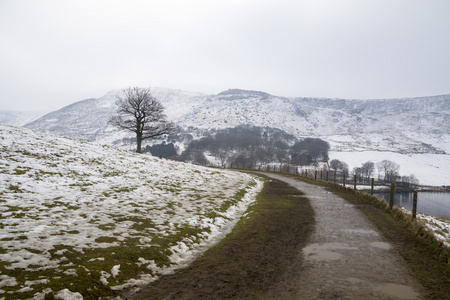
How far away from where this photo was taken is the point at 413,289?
677cm

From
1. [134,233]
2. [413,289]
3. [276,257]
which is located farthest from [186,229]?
[413,289]

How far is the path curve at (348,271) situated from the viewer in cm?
649

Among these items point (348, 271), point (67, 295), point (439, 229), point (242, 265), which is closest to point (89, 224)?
point (67, 295)

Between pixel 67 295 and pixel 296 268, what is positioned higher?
pixel 67 295

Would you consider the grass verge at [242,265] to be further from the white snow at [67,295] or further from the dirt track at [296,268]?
the white snow at [67,295]

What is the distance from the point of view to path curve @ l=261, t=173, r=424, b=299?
6492 mm

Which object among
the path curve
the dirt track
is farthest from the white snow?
the path curve

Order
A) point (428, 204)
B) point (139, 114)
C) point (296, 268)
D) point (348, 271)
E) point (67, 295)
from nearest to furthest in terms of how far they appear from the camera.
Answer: point (67, 295), point (348, 271), point (296, 268), point (139, 114), point (428, 204)

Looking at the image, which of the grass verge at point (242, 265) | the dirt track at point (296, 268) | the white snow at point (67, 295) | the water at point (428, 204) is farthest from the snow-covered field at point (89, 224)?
the water at point (428, 204)

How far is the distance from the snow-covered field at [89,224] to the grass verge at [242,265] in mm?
698

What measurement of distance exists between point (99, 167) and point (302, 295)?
21.1 metres

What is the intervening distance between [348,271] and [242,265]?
3215 mm

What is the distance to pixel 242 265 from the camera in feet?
27.0

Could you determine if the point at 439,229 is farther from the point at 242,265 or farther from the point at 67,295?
the point at 67,295
